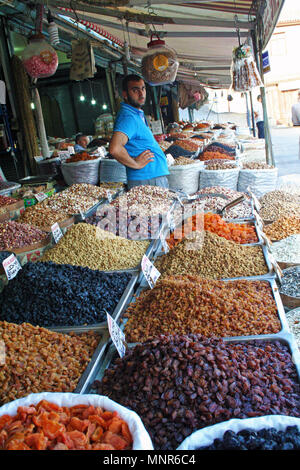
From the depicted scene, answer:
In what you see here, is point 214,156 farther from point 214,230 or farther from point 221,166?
point 214,230

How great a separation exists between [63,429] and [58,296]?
0.82m

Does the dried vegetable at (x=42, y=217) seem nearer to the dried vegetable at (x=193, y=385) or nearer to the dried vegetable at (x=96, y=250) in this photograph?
the dried vegetable at (x=96, y=250)

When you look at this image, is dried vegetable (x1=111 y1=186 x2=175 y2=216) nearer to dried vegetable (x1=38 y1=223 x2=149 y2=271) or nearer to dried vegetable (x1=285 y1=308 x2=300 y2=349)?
dried vegetable (x1=38 y1=223 x2=149 y2=271)

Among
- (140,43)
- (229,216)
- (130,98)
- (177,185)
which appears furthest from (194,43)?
(229,216)

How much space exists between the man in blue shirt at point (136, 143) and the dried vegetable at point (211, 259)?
116cm

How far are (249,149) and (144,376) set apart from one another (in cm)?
673

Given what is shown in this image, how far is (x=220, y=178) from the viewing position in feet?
13.1

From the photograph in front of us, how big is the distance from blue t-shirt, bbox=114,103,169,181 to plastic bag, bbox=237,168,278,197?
105 centimetres

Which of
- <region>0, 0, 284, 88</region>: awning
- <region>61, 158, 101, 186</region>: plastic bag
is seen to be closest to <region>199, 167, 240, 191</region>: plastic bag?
<region>61, 158, 101, 186</region>: plastic bag

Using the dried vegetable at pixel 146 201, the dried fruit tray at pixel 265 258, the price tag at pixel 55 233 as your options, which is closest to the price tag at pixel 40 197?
the dried vegetable at pixel 146 201

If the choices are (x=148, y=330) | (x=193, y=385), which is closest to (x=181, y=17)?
(x=148, y=330)

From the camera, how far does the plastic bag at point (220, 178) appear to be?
3982 mm

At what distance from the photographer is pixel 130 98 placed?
3109 millimetres
